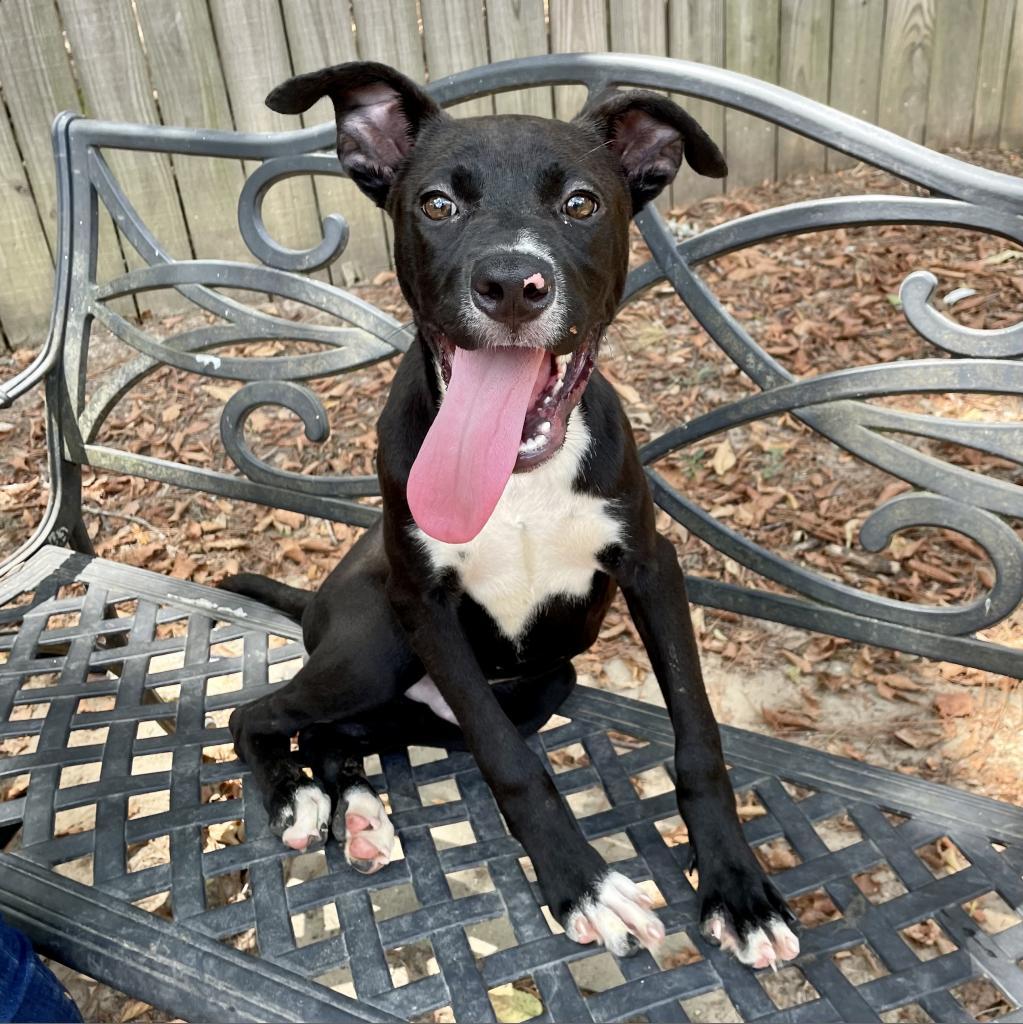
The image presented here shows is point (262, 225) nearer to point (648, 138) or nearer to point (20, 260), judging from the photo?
point (648, 138)

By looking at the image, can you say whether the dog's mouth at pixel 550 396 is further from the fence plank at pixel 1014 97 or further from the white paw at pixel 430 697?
the fence plank at pixel 1014 97

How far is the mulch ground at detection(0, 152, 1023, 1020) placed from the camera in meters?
3.30

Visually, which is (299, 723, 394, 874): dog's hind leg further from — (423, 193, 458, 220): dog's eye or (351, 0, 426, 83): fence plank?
(351, 0, 426, 83): fence plank

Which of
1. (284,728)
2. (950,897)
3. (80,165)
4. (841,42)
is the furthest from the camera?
(841,42)

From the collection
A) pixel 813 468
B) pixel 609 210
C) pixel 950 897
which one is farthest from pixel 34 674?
pixel 813 468

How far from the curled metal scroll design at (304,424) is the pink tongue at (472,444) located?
953mm

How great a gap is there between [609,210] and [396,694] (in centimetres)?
119

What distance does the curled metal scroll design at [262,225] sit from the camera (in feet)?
9.12

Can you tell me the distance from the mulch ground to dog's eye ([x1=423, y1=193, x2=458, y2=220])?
194 cm

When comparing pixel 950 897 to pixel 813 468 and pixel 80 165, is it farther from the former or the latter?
pixel 80 165

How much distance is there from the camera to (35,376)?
2.98 m

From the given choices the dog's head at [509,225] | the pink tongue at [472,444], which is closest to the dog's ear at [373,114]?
the dog's head at [509,225]

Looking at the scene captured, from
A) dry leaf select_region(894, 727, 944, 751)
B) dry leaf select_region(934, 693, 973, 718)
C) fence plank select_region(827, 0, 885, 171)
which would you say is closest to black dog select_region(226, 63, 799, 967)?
dry leaf select_region(894, 727, 944, 751)

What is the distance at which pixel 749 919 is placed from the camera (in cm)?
187
